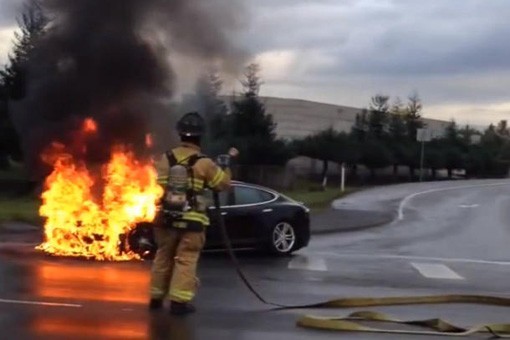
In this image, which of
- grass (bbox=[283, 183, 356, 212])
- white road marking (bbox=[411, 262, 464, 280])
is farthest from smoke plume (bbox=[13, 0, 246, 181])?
grass (bbox=[283, 183, 356, 212])

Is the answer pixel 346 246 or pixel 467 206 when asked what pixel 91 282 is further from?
Result: pixel 467 206

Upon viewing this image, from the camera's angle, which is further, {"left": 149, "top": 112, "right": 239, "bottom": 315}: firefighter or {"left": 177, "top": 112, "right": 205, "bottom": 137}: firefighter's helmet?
{"left": 177, "top": 112, "right": 205, "bottom": 137}: firefighter's helmet

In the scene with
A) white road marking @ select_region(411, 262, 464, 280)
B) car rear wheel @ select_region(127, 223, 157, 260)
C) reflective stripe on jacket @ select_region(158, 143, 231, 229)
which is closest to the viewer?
reflective stripe on jacket @ select_region(158, 143, 231, 229)

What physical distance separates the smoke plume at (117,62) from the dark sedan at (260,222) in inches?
59.0

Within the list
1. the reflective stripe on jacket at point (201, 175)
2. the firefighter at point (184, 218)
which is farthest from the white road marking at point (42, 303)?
the reflective stripe on jacket at point (201, 175)

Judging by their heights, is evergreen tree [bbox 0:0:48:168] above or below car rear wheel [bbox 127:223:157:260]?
above

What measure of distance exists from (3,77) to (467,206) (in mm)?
15071

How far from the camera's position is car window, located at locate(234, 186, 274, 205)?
1766 cm

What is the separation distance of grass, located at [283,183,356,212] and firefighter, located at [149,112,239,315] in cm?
2088

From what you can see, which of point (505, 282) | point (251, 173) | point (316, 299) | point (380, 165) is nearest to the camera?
point (316, 299)

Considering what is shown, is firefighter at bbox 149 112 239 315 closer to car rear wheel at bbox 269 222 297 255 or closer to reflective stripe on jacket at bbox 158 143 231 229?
reflective stripe on jacket at bbox 158 143 231 229

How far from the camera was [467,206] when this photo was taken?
36.7m

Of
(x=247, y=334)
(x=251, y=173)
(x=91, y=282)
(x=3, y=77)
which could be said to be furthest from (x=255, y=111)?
(x=247, y=334)

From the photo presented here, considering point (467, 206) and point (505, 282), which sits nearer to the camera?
point (505, 282)
